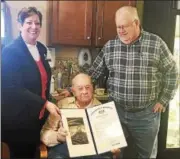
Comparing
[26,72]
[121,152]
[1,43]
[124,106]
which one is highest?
[1,43]

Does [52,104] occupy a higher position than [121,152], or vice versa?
[52,104]

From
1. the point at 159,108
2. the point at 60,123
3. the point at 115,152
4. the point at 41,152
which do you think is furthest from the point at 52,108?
the point at 159,108

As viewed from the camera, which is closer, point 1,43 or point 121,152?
point 1,43

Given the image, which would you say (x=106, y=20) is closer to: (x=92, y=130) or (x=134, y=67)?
(x=134, y=67)

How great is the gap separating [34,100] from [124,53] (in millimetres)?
393

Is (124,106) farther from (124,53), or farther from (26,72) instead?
(26,72)

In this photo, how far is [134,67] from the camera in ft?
3.55

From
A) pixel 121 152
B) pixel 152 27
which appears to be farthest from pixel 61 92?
pixel 152 27

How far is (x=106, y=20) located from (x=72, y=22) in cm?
14

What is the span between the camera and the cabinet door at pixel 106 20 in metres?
1.08

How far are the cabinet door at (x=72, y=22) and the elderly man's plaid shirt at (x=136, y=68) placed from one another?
0.34 ft

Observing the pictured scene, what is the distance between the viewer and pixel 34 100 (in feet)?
3.41

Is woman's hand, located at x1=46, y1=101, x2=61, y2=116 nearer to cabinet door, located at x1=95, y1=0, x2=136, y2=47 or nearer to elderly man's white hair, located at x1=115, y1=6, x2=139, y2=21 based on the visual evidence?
cabinet door, located at x1=95, y1=0, x2=136, y2=47

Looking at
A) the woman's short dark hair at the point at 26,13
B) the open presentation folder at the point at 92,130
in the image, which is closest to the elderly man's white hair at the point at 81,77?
the open presentation folder at the point at 92,130
